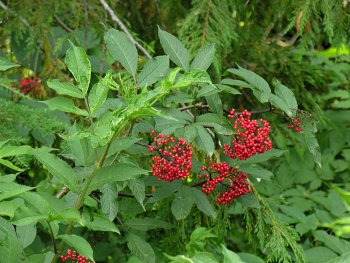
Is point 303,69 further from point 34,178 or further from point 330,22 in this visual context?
point 34,178

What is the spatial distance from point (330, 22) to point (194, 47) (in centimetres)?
50

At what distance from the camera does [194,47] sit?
8.48 feet

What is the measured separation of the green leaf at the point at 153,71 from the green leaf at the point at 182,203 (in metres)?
0.36

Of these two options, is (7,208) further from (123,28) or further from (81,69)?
(123,28)

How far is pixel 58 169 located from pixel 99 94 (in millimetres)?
199

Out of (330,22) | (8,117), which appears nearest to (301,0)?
(330,22)

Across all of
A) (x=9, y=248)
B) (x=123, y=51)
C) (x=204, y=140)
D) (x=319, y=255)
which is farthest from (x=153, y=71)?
(x=319, y=255)

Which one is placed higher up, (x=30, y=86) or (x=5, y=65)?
(x=5, y=65)

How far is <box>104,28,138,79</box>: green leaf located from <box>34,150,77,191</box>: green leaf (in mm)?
354

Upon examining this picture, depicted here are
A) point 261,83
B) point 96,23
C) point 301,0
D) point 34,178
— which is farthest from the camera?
point 34,178

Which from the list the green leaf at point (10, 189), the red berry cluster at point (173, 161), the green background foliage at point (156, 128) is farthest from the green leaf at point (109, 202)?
the green leaf at point (10, 189)

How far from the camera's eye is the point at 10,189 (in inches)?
63.4

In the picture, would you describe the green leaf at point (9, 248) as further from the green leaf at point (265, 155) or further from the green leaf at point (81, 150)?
the green leaf at point (265, 155)

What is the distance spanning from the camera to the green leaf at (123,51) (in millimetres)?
1796
